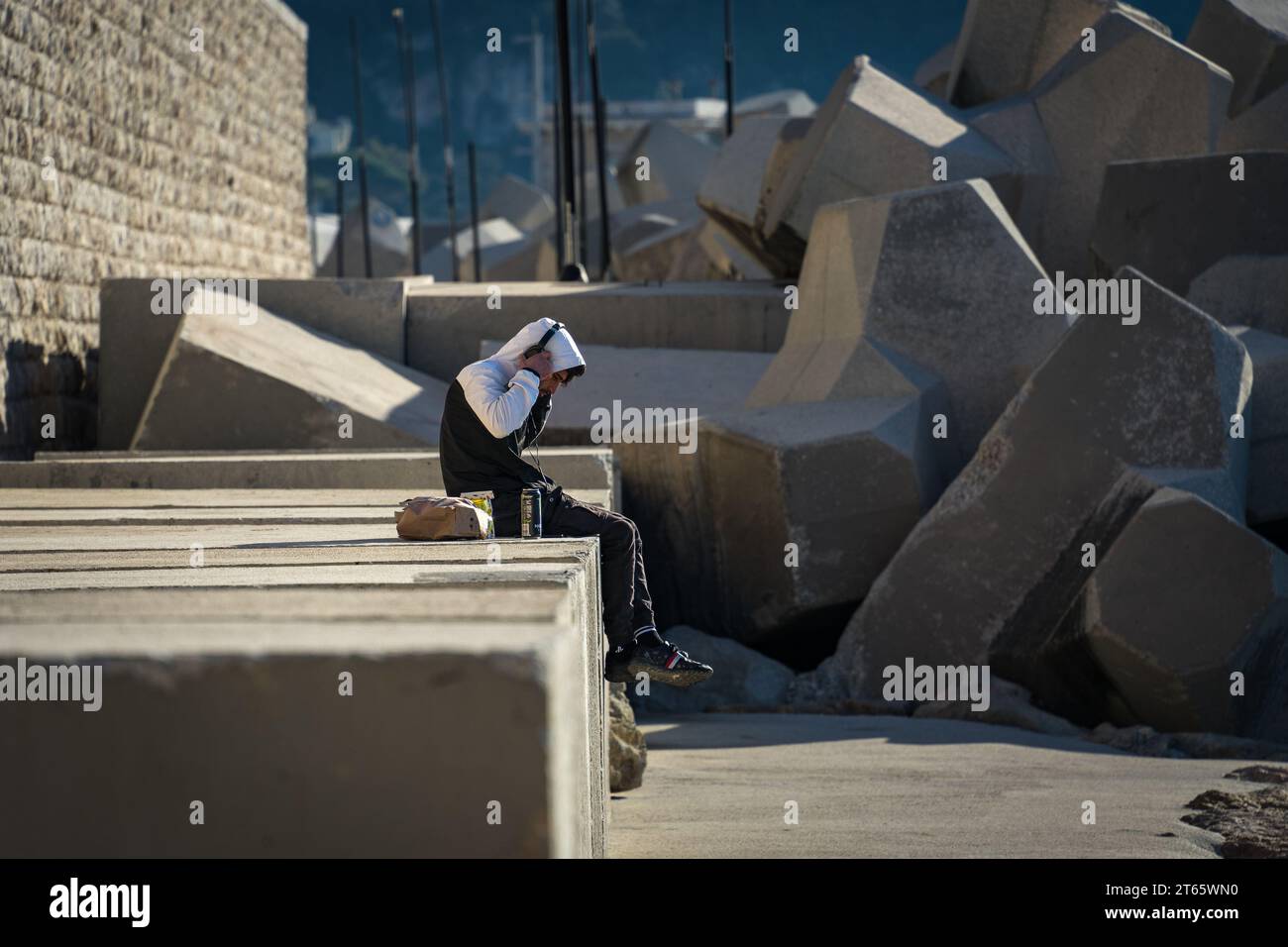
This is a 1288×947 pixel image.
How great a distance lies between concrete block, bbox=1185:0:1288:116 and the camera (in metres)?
12.0

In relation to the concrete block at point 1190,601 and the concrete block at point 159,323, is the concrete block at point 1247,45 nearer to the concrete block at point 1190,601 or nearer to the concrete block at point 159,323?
the concrete block at point 1190,601

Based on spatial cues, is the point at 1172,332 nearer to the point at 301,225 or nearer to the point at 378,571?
the point at 378,571

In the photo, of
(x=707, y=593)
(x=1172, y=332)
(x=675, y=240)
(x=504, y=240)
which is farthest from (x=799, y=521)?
(x=504, y=240)

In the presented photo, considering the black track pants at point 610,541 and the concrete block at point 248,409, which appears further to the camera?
the concrete block at point 248,409

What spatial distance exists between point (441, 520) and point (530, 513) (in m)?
0.67

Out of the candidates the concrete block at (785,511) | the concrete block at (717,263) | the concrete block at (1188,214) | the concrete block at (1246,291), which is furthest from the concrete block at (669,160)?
the concrete block at (785,511)

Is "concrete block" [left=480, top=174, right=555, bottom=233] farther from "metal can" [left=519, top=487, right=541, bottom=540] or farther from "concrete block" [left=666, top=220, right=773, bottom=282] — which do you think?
"metal can" [left=519, top=487, right=541, bottom=540]

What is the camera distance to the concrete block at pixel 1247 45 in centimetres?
1195

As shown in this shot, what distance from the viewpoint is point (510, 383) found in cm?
524

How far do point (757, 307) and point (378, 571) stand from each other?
330 inches

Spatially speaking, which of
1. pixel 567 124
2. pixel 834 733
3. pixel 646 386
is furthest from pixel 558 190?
pixel 834 733

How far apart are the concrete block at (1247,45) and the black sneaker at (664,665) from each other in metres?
8.79

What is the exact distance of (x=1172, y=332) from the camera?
7.21m

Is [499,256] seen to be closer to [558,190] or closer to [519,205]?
[558,190]
